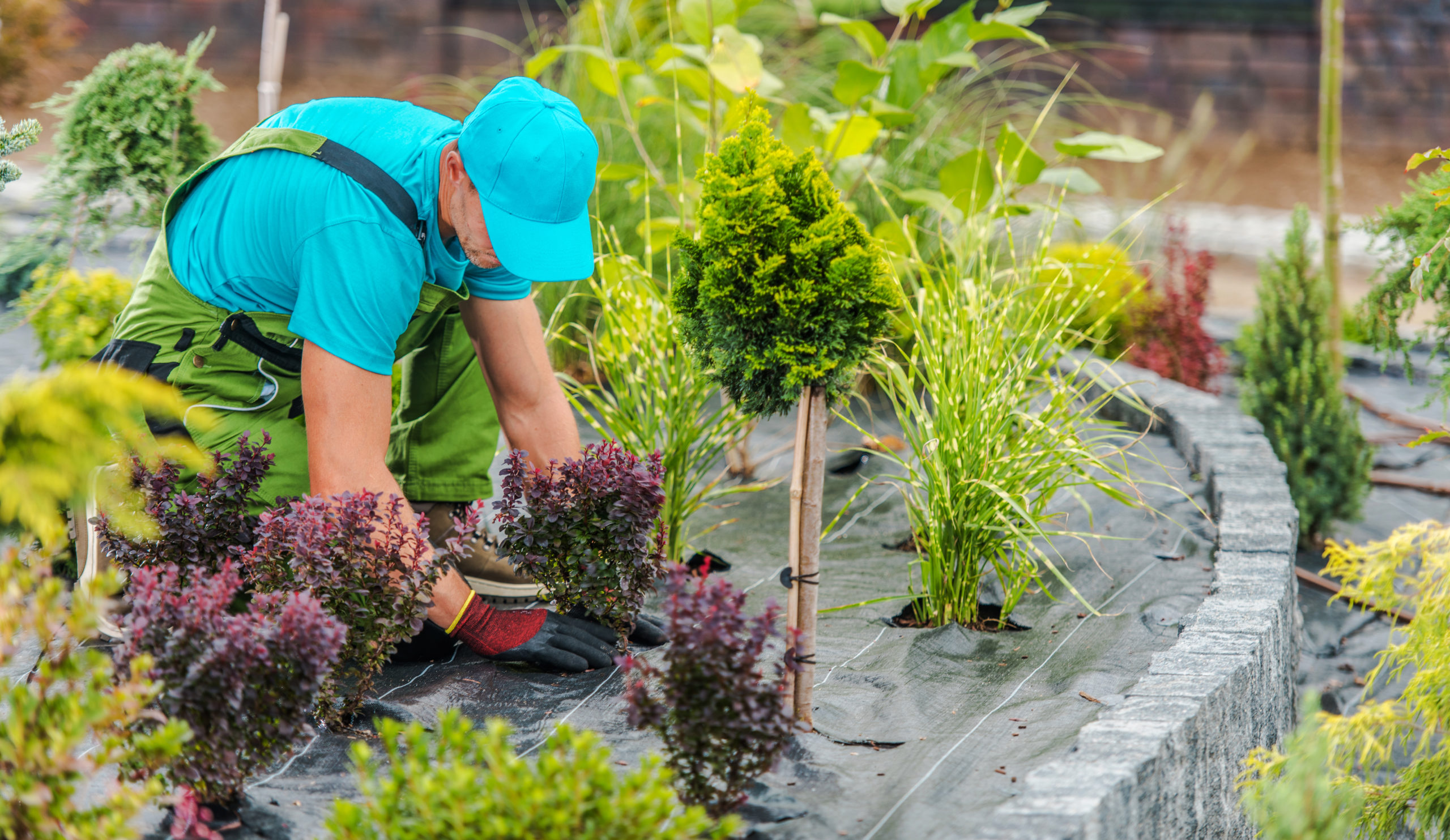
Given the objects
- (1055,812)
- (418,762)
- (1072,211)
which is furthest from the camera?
(1072,211)

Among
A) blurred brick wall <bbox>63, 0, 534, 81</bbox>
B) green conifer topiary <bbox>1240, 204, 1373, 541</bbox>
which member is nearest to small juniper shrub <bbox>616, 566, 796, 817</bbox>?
green conifer topiary <bbox>1240, 204, 1373, 541</bbox>

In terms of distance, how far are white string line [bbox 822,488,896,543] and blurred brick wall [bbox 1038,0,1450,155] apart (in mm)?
8086

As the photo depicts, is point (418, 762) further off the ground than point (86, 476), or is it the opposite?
point (86, 476)

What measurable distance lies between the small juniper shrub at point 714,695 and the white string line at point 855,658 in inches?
23.1

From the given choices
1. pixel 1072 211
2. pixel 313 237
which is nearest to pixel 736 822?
pixel 313 237

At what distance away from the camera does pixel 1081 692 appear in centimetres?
206

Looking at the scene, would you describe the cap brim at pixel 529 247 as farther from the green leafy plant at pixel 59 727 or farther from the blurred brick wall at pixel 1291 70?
the blurred brick wall at pixel 1291 70

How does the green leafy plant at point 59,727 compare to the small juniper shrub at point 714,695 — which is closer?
the green leafy plant at point 59,727

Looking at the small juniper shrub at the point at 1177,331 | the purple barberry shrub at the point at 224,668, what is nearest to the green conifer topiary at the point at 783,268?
the purple barberry shrub at the point at 224,668

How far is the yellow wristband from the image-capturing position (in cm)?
208

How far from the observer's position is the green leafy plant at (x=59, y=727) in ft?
4.18

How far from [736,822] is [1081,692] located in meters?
0.98

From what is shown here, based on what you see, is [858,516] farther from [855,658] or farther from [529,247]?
[529,247]

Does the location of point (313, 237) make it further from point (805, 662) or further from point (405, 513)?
point (805, 662)
